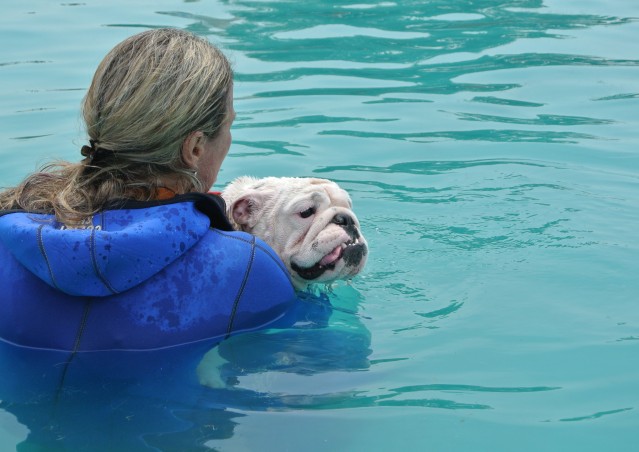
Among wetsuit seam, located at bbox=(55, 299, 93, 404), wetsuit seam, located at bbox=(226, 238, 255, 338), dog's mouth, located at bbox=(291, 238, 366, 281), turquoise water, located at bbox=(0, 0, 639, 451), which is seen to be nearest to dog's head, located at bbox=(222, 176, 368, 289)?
dog's mouth, located at bbox=(291, 238, 366, 281)

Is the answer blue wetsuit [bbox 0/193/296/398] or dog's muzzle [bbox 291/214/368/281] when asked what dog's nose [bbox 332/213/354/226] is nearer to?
dog's muzzle [bbox 291/214/368/281]

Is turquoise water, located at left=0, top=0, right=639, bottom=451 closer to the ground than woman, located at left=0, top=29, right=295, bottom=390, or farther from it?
closer to the ground

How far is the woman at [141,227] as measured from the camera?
4129mm

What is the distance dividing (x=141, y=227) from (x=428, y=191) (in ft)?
12.7

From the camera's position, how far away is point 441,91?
1005cm

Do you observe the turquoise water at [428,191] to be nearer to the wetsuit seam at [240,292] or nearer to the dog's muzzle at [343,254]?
the wetsuit seam at [240,292]

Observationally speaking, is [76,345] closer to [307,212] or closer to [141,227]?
[141,227]

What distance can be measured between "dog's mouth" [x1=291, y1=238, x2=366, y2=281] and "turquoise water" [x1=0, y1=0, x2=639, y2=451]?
0.35 m

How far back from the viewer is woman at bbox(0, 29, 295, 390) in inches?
163

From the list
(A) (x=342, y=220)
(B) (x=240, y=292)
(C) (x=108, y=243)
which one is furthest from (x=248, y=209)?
(C) (x=108, y=243)

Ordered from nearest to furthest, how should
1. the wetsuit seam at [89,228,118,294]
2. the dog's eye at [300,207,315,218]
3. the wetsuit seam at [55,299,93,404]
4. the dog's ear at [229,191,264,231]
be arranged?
1. the wetsuit seam at [89,228,118,294]
2. the wetsuit seam at [55,299,93,404]
3. the dog's eye at [300,207,315,218]
4. the dog's ear at [229,191,264,231]

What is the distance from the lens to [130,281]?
13.6 ft

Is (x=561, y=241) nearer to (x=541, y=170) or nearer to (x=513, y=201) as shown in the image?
→ (x=513, y=201)

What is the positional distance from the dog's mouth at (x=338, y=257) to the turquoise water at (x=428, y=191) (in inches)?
13.7
